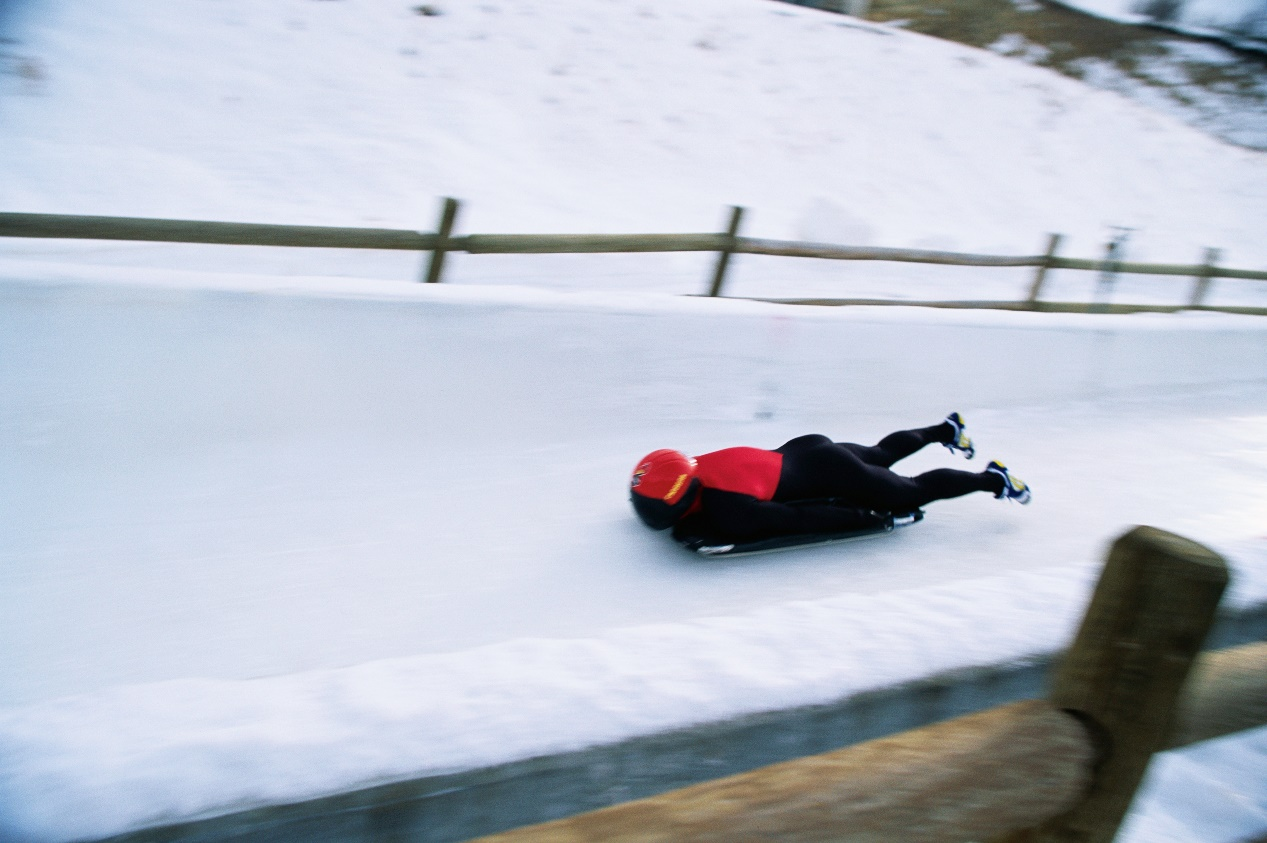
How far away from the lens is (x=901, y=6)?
14055 mm

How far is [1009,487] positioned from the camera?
282cm

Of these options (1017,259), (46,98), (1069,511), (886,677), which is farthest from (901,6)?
(886,677)

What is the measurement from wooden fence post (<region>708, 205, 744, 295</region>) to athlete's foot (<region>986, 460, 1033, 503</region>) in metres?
1.94

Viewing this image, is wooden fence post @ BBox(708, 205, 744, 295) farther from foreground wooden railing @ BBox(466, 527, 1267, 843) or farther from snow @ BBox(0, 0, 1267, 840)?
foreground wooden railing @ BBox(466, 527, 1267, 843)

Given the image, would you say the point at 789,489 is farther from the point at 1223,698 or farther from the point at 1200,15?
the point at 1200,15

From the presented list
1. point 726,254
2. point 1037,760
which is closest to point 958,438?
point 726,254

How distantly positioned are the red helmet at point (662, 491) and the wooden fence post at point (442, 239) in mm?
1496

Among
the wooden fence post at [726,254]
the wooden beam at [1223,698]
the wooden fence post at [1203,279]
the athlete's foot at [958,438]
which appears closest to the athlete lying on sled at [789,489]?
the athlete's foot at [958,438]

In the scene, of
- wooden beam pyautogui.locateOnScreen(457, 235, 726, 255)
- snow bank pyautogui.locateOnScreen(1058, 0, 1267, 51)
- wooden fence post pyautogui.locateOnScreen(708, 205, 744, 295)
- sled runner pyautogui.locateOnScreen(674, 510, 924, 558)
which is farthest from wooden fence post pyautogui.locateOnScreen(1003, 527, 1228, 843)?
snow bank pyautogui.locateOnScreen(1058, 0, 1267, 51)

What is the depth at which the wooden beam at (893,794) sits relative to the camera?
0.67m

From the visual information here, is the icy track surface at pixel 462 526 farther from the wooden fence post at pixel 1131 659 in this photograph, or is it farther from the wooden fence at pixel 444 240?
the wooden fence at pixel 444 240

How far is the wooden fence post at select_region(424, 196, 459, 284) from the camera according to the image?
11.4 feet

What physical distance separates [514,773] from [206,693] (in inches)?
15.8

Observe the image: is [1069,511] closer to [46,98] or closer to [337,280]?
[337,280]
